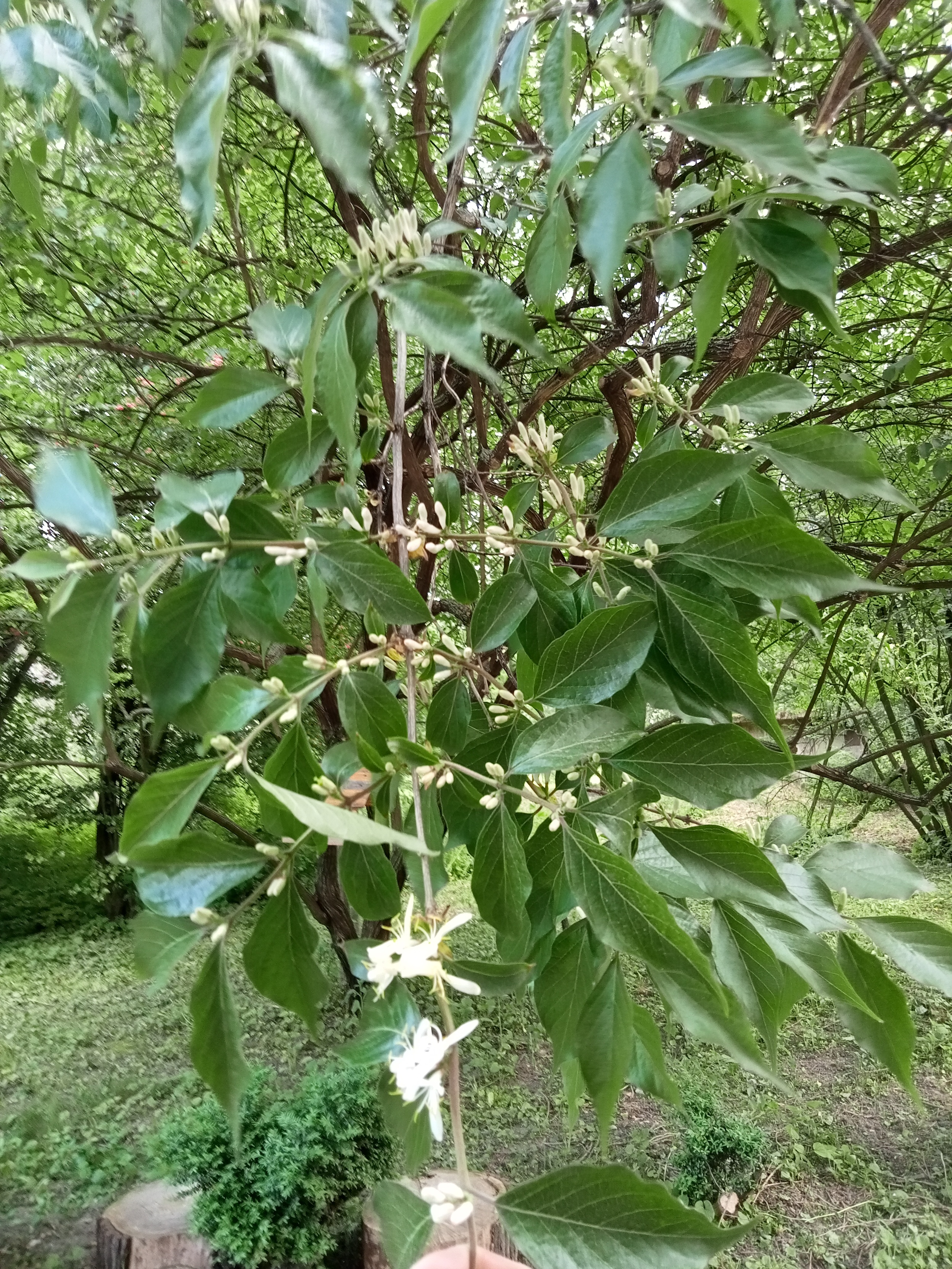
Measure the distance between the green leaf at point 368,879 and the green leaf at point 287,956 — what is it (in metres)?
0.03

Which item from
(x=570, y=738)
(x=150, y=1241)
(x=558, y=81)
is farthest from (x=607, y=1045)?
(x=150, y=1241)

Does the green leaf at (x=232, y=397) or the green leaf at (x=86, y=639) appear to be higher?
the green leaf at (x=232, y=397)

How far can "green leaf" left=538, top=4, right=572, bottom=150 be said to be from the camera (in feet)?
1.18

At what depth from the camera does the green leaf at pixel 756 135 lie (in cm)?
31

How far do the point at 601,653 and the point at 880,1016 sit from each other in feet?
0.99

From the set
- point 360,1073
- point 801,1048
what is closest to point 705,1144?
point 801,1048

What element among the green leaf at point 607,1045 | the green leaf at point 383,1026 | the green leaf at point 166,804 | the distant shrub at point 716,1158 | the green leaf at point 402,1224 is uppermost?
the green leaf at point 166,804

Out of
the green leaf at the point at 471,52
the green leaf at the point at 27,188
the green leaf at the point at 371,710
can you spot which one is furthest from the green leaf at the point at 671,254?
the green leaf at the point at 27,188

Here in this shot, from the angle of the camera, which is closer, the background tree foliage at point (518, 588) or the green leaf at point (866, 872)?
the background tree foliage at point (518, 588)

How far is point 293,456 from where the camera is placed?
Result: 1.54 feet

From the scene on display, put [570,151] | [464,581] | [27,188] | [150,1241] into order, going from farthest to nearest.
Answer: [150,1241]
[27,188]
[464,581]
[570,151]

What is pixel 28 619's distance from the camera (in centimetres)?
164

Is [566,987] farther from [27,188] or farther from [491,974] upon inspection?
[27,188]

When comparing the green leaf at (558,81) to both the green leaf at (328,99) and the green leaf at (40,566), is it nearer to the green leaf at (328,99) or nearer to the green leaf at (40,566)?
the green leaf at (328,99)
